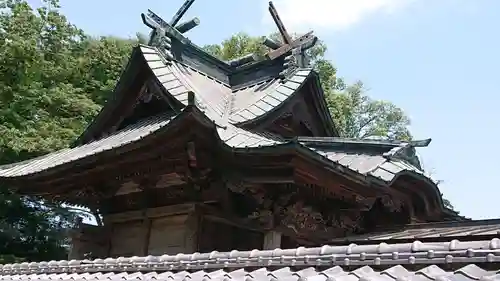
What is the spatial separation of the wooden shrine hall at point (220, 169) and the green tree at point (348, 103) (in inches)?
462

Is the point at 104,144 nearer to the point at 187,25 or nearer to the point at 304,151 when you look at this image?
the point at 187,25

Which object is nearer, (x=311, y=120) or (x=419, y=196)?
(x=419, y=196)

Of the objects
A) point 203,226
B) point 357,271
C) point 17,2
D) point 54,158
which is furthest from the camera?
point 17,2

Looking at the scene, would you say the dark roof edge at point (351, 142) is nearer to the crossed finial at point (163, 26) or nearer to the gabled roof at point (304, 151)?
the gabled roof at point (304, 151)

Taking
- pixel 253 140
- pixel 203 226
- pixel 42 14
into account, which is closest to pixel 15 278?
pixel 203 226

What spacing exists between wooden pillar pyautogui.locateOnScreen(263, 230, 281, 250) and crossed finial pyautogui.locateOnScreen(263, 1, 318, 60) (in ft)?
11.3

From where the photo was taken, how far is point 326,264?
101 inches

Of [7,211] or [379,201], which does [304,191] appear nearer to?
[379,201]

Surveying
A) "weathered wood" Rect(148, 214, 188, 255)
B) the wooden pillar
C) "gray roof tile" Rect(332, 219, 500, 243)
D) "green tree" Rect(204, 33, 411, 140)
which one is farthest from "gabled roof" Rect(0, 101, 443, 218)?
"green tree" Rect(204, 33, 411, 140)

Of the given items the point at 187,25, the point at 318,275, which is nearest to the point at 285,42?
the point at 187,25

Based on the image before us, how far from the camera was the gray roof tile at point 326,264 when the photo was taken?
2.06m

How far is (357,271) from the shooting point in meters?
2.33

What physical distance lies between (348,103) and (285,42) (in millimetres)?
12824

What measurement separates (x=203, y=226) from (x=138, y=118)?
8.31ft
